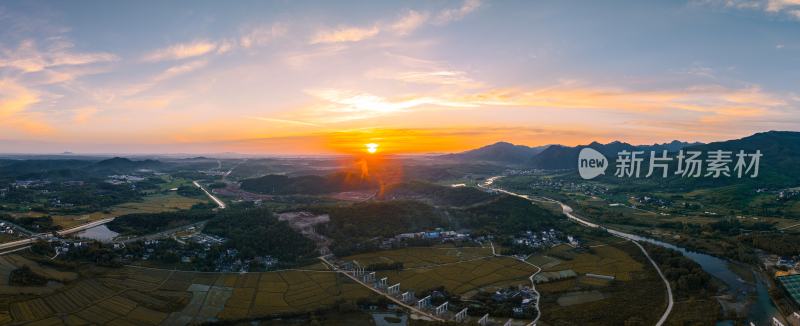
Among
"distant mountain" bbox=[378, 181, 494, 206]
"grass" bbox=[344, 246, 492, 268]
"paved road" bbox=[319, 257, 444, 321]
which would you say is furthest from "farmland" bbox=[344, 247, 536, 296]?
"distant mountain" bbox=[378, 181, 494, 206]

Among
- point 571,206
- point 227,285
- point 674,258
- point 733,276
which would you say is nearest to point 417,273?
point 227,285

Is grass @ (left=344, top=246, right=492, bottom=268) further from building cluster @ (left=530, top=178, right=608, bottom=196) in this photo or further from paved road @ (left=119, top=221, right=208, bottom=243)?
building cluster @ (left=530, top=178, right=608, bottom=196)

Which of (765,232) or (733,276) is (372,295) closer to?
(733,276)

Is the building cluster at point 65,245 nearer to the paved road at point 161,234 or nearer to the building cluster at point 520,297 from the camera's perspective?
the paved road at point 161,234

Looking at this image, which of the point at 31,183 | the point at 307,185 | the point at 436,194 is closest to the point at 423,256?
the point at 436,194

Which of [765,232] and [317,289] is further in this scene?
[765,232]

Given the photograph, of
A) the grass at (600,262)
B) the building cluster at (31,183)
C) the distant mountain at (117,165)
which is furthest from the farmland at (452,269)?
the distant mountain at (117,165)
